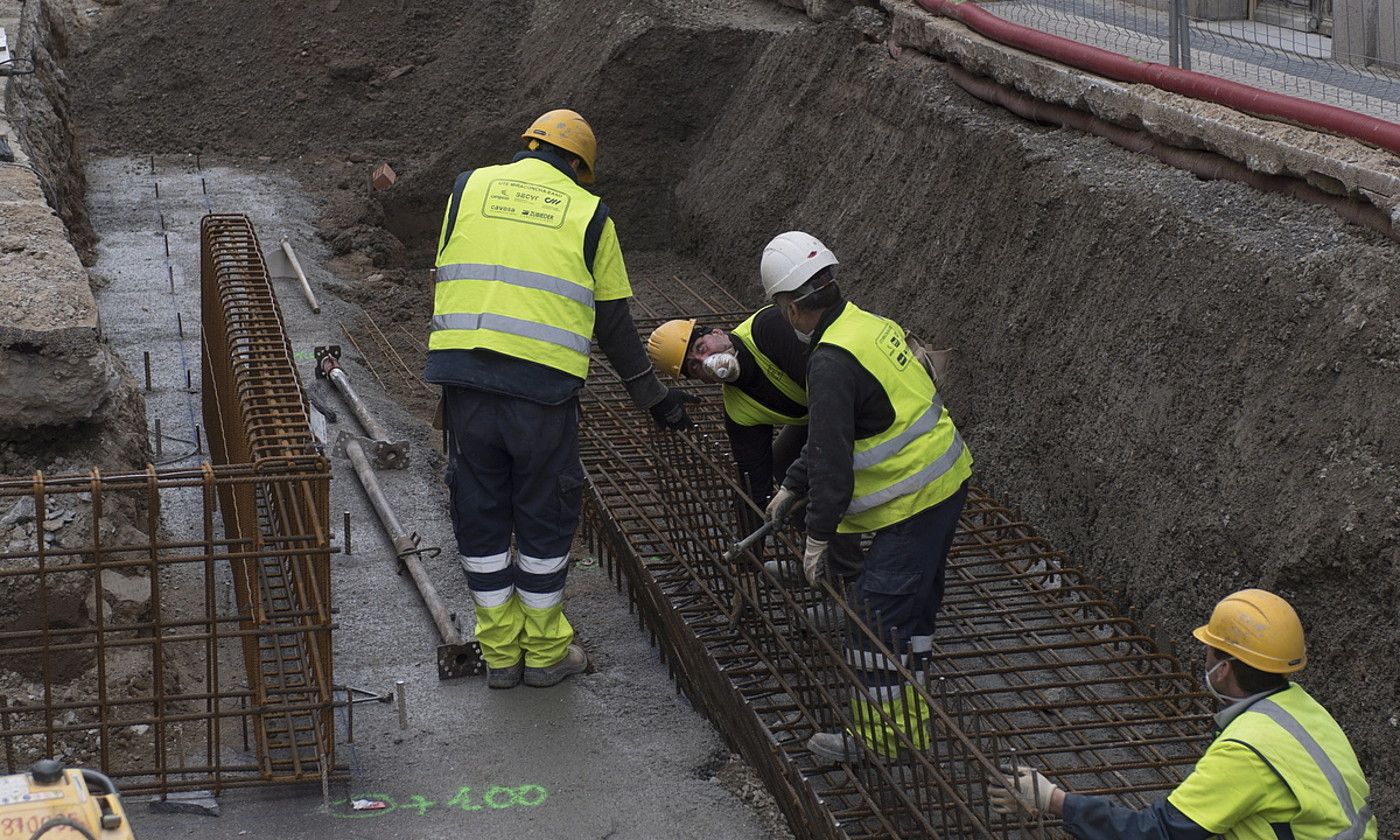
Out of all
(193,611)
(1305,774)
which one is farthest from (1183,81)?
(193,611)

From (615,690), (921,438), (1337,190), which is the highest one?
(1337,190)

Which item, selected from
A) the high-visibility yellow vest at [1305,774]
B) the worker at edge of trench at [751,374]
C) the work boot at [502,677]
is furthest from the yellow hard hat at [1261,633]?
the work boot at [502,677]

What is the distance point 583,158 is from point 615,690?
1.93m

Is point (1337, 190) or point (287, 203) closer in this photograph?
point (1337, 190)

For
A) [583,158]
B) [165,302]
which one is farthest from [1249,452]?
[165,302]

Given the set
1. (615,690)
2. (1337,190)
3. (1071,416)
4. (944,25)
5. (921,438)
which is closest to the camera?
(921,438)

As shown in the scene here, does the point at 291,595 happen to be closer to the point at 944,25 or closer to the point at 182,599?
the point at 182,599

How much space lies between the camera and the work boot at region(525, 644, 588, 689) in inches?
219

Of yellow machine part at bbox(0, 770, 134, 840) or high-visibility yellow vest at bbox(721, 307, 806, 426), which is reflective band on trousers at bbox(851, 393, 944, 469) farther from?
yellow machine part at bbox(0, 770, 134, 840)

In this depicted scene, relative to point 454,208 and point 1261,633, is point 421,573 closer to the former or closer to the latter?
point 454,208

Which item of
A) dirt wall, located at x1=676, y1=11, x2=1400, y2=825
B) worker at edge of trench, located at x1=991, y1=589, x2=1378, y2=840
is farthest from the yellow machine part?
dirt wall, located at x1=676, y1=11, x2=1400, y2=825

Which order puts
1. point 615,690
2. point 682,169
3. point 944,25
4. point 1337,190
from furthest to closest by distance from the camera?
point 682,169
point 944,25
point 1337,190
point 615,690

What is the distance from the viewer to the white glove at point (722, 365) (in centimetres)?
558

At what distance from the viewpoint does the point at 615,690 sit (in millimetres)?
5602
